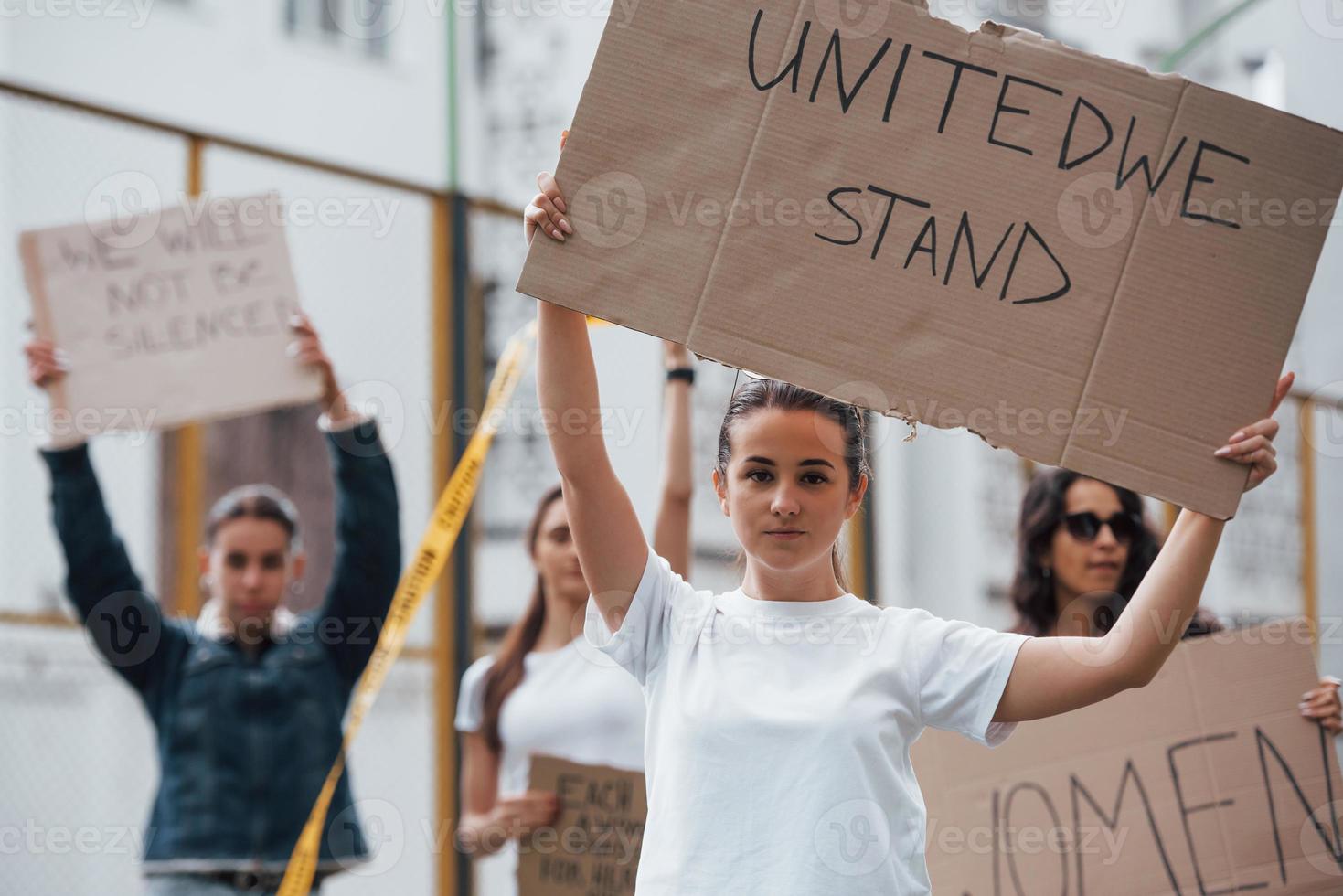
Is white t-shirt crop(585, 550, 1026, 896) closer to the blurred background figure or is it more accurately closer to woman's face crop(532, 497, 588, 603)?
the blurred background figure

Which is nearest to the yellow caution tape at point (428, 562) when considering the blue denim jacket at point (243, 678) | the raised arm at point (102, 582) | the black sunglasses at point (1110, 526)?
the blue denim jacket at point (243, 678)

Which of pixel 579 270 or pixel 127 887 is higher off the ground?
pixel 579 270

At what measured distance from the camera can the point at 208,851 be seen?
11.2 feet

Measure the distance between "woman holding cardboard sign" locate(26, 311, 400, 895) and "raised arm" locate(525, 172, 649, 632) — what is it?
1.71m

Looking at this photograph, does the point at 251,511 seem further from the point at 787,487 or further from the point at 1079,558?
the point at 787,487

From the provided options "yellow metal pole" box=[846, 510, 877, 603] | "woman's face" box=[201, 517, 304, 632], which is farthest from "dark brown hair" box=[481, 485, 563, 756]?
"yellow metal pole" box=[846, 510, 877, 603]

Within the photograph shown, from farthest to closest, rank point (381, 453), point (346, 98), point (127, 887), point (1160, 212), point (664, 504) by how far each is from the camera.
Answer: point (346, 98), point (127, 887), point (381, 453), point (664, 504), point (1160, 212)

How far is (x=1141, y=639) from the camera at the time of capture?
190 centimetres

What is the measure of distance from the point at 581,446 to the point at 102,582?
6.75 feet

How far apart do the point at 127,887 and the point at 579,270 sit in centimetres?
593

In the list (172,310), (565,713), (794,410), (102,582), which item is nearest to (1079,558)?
(565,713)

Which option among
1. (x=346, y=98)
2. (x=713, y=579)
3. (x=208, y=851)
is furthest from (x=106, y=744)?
(x=346, y=98)

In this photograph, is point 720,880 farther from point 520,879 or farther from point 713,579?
point 713,579

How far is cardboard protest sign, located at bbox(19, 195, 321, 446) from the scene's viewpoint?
12.8 feet
